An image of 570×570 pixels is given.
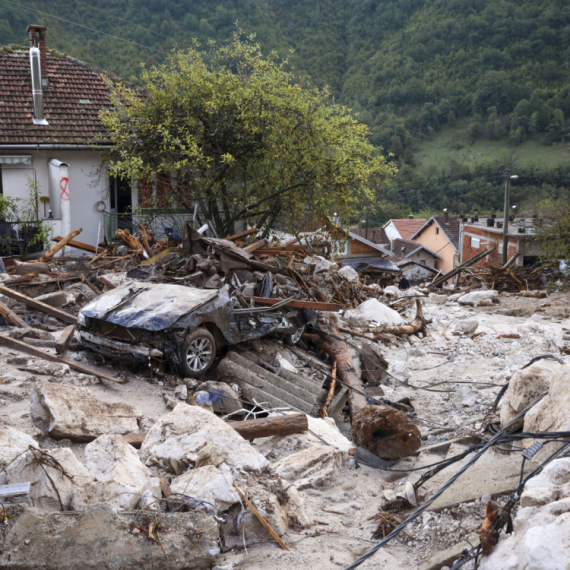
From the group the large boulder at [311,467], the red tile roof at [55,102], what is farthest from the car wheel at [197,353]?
the red tile roof at [55,102]

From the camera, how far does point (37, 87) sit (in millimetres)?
19109

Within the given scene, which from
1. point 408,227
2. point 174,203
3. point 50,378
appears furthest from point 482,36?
point 50,378

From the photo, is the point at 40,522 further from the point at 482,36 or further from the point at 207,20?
the point at 482,36

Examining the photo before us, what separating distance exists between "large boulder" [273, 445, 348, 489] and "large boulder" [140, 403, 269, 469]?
65cm

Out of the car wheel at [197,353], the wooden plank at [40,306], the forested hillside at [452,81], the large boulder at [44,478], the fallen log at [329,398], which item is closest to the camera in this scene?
the large boulder at [44,478]

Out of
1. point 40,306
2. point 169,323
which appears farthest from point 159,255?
point 169,323

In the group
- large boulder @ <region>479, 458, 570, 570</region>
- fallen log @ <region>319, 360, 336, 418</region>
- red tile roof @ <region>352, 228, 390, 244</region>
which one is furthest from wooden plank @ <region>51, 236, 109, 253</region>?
red tile roof @ <region>352, 228, 390, 244</region>

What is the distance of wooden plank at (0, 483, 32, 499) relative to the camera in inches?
169

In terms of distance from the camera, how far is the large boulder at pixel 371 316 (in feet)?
48.0

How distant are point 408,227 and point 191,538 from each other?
6058 centimetres

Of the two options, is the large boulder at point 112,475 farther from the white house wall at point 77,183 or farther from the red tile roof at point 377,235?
the red tile roof at point 377,235

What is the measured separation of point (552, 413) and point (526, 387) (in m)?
0.89

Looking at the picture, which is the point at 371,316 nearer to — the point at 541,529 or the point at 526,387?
the point at 526,387

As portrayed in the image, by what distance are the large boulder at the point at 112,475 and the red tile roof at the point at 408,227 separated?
5900 centimetres
